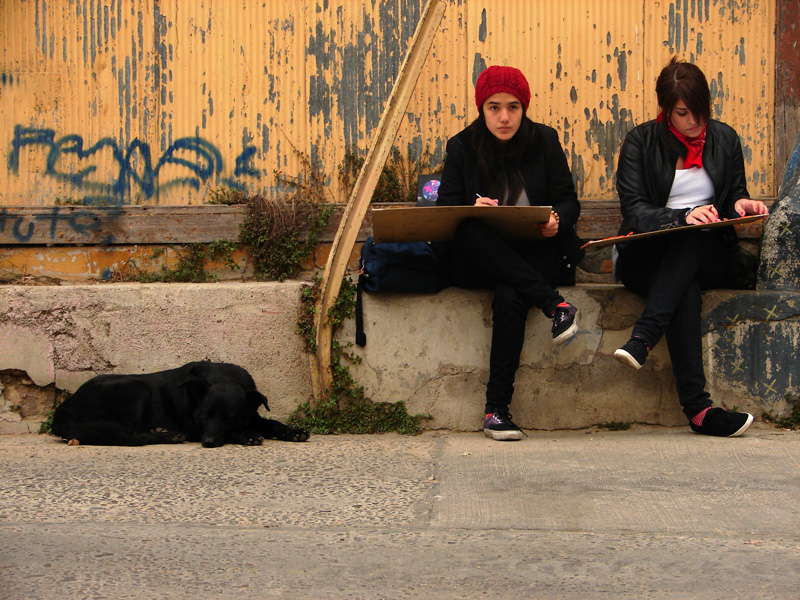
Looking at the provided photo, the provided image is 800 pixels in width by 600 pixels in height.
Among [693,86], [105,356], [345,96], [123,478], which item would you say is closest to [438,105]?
[345,96]

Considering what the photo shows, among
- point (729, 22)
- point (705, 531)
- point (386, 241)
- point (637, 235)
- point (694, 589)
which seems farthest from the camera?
point (729, 22)

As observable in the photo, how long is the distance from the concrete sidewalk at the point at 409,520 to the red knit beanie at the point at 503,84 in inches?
66.1

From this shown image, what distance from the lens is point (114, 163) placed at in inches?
203

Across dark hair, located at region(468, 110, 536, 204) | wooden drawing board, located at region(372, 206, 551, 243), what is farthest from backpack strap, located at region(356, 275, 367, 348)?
dark hair, located at region(468, 110, 536, 204)

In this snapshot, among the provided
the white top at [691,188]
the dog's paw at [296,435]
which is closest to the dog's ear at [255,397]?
the dog's paw at [296,435]

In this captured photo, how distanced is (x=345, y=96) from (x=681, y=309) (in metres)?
2.30

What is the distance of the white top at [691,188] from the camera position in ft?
14.0

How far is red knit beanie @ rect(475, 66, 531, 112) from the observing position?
4250mm

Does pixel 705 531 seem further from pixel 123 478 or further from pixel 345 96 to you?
pixel 345 96

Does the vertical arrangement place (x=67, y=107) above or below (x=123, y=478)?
above

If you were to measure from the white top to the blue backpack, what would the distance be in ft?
3.97

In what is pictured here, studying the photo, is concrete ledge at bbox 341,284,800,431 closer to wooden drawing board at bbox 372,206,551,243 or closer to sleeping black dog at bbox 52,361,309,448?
wooden drawing board at bbox 372,206,551,243

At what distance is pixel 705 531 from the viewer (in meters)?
2.75

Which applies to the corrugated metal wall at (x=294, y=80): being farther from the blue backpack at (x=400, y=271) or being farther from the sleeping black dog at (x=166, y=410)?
the sleeping black dog at (x=166, y=410)
